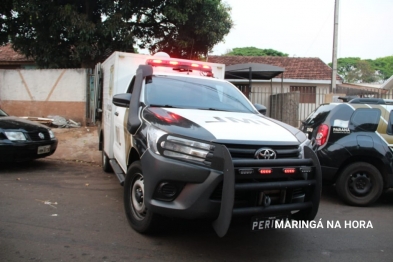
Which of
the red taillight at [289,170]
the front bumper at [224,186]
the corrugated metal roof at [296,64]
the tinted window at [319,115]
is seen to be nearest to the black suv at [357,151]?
the tinted window at [319,115]

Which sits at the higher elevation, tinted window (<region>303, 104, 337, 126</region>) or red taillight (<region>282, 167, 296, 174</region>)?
tinted window (<region>303, 104, 337, 126</region>)

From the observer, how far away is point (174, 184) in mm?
→ 3309

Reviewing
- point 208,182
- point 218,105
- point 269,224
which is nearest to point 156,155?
point 208,182

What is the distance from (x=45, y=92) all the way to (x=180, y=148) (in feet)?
37.1

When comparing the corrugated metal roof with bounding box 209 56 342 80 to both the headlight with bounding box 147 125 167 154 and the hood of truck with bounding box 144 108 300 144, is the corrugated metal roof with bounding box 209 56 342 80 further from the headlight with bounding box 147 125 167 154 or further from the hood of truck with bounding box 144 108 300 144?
the headlight with bounding box 147 125 167 154

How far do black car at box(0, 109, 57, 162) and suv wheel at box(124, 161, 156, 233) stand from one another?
12.2 ft

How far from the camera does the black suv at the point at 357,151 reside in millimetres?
5539

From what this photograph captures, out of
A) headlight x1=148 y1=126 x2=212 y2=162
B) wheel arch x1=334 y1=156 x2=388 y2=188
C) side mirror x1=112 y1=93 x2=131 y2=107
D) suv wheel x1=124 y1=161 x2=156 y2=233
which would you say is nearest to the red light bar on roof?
side mirror x1=112 y1=93 x2=131 y2=107

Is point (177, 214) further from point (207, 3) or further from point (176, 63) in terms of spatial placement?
point (207, 3)

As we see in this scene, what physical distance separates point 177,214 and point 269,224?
0.87 metres

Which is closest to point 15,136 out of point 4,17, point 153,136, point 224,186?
point 153,136

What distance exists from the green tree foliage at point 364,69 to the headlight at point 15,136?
4968cm

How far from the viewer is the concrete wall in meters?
12.9

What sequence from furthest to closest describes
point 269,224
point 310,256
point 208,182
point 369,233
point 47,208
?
point 47,208, point 369,233, point 310,256, point 269,224, point 208,182
